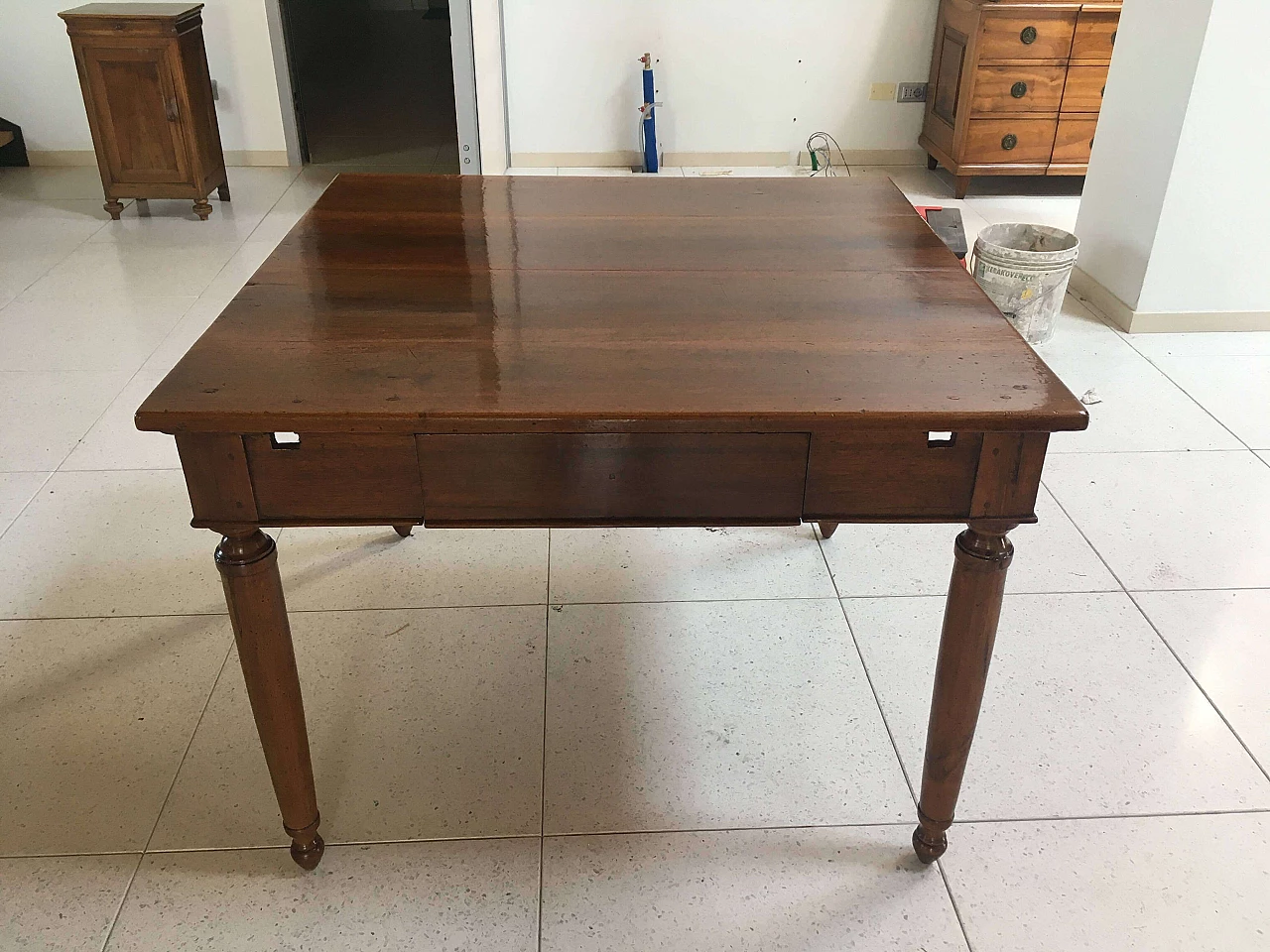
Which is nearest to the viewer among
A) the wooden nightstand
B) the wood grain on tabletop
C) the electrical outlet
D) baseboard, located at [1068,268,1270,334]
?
the wood grain on tabletop

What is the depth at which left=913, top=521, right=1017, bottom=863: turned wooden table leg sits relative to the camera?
1.27 m

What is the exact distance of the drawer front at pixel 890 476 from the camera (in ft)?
3.88

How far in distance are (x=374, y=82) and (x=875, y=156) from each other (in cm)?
336

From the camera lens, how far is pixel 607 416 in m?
1.14

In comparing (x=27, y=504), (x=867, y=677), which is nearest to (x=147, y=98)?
(x=27, y=504)

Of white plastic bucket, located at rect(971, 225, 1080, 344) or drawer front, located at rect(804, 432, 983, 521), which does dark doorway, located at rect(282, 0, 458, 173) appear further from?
drawer front, located at rect(804, 432, 983, 521)

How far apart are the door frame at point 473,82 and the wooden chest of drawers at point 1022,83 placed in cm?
184

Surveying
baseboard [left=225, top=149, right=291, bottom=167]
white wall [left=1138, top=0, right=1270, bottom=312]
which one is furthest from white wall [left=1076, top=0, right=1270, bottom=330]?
baseboard [left=225, top=149, right=291, bottom=167]

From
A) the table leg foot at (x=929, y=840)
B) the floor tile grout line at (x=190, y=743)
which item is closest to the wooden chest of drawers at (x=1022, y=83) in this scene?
the table leg foot at (x=929, y=840)

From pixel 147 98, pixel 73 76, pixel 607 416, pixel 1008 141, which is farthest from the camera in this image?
pixel 73 76

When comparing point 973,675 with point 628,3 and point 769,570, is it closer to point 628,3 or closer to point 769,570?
point 769,570

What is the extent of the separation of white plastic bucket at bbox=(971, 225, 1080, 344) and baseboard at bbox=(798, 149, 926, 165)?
1778mm

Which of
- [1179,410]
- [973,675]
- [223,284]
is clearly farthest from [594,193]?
[223,284]

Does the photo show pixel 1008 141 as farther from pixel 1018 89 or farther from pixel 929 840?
pixel 929 840
